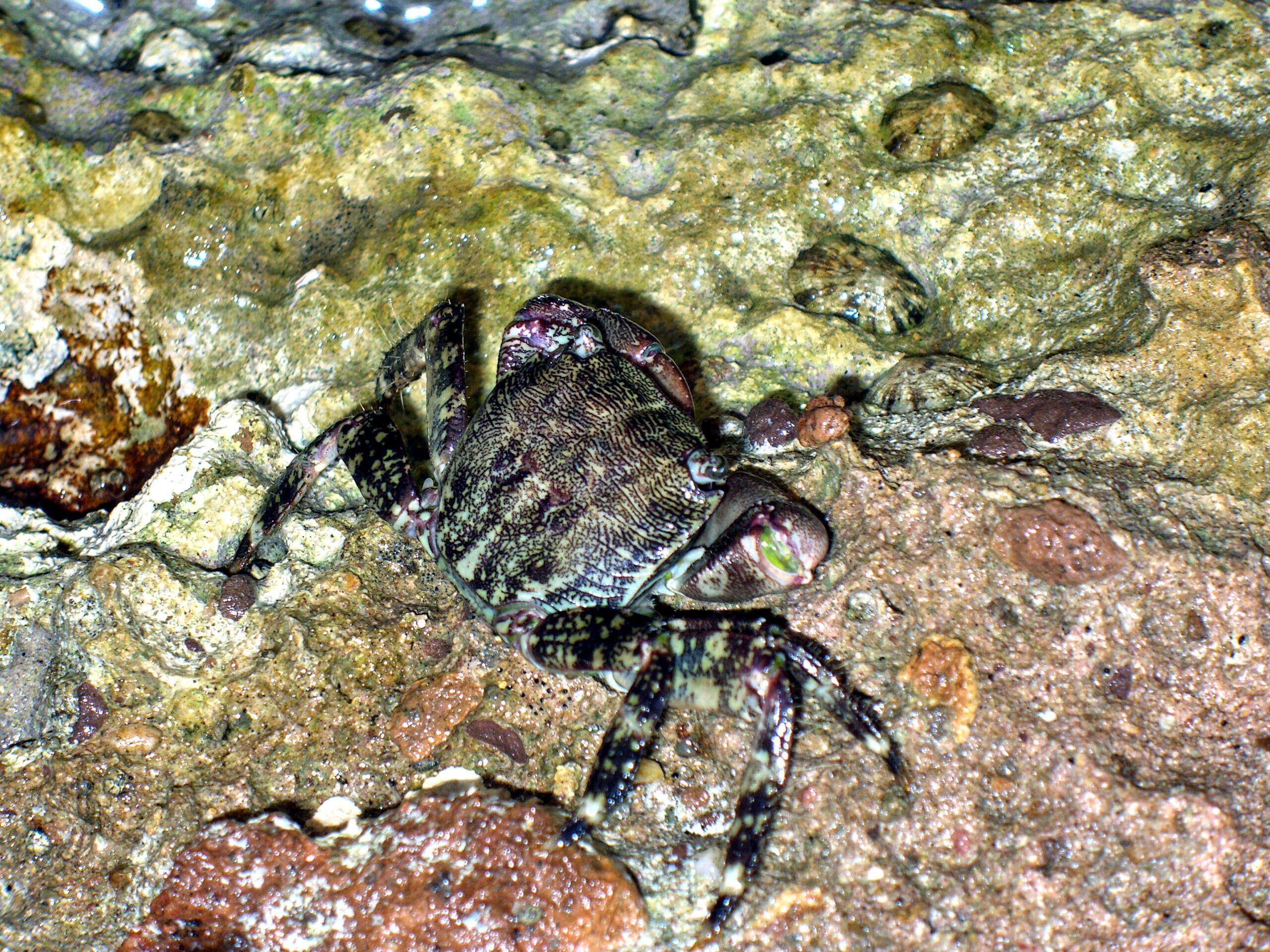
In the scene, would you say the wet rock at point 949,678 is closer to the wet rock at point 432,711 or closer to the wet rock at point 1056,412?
the wet rock at point 1056,412

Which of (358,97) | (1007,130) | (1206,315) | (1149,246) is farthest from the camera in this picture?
(358,97)

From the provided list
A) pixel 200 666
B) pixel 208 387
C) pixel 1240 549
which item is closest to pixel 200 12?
pixel 208 387

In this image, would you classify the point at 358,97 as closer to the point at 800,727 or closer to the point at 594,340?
the point at 594,340

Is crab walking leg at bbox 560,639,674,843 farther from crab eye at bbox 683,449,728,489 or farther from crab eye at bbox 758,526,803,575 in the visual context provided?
crab eye at bbox 683,449,728,489

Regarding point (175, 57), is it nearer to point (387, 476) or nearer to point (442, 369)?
point (442, 369)

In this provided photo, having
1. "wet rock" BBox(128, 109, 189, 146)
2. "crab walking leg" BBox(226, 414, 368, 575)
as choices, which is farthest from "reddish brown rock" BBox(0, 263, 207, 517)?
"crab walking leg" BBox(226, 414, 368, 575)

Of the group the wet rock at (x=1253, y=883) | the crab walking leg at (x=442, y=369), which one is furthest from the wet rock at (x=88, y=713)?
the wet rock at (x=1253, y=883)

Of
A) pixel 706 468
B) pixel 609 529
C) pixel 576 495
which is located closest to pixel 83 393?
pixel 576 495
